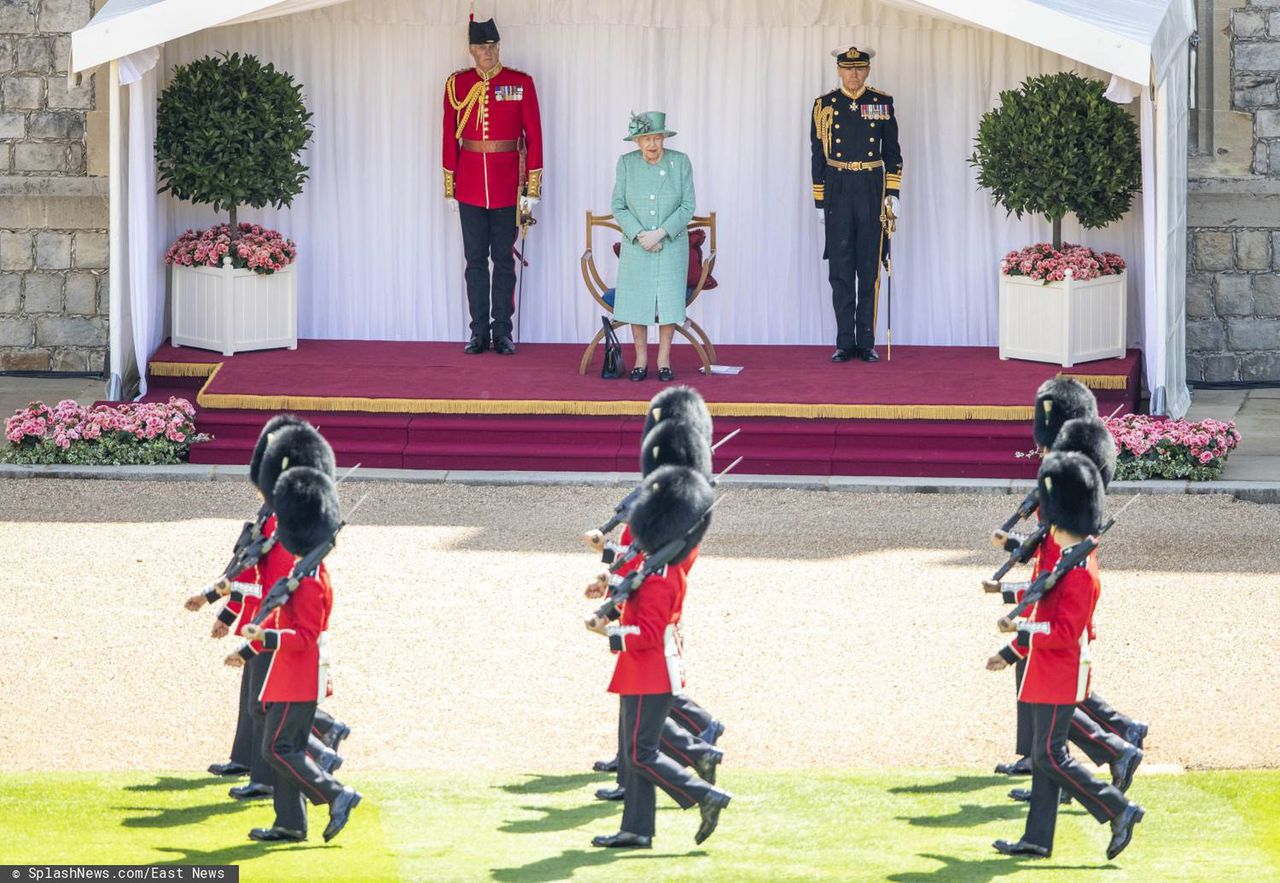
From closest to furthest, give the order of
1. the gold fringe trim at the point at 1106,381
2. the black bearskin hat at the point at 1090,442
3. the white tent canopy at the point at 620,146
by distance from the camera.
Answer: the black bearskin hat at the point at 1090,442 < the gold fringe trim at the point at 1106,381 < the white tent canopy at the point at 620,146

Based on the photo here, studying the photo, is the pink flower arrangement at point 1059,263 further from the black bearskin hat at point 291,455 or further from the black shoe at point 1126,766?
the black bearskin hat at point 291,455

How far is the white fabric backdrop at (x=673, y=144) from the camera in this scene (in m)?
13.7

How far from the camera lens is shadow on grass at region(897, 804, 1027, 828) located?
686 cm

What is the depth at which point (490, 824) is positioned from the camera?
6.77m

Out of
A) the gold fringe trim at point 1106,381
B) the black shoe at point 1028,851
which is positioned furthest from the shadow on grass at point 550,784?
the gold fringe trim at point 1106,381

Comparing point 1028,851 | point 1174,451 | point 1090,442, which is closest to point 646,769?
point 1028,851

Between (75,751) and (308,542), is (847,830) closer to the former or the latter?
(308,542)

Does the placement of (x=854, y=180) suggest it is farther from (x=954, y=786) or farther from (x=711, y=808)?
(x=711, y=808)

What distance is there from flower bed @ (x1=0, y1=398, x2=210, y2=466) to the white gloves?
2.58 m

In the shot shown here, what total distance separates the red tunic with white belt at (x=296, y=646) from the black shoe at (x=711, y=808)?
117 centimetres

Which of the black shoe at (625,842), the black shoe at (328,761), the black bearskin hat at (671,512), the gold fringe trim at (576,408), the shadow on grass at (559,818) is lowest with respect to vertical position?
the black shoe at (625,842)

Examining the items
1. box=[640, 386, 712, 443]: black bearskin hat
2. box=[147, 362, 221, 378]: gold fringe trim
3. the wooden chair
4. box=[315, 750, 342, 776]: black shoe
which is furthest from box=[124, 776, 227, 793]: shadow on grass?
box=[147, 362, 221, 378]: gold fringe trim

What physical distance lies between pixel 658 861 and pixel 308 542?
1.37m

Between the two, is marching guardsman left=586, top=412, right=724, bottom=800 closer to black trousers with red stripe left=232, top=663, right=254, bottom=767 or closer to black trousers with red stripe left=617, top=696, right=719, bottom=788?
black trousers with red stripe left=617, top=696, right=719, bottom=788
